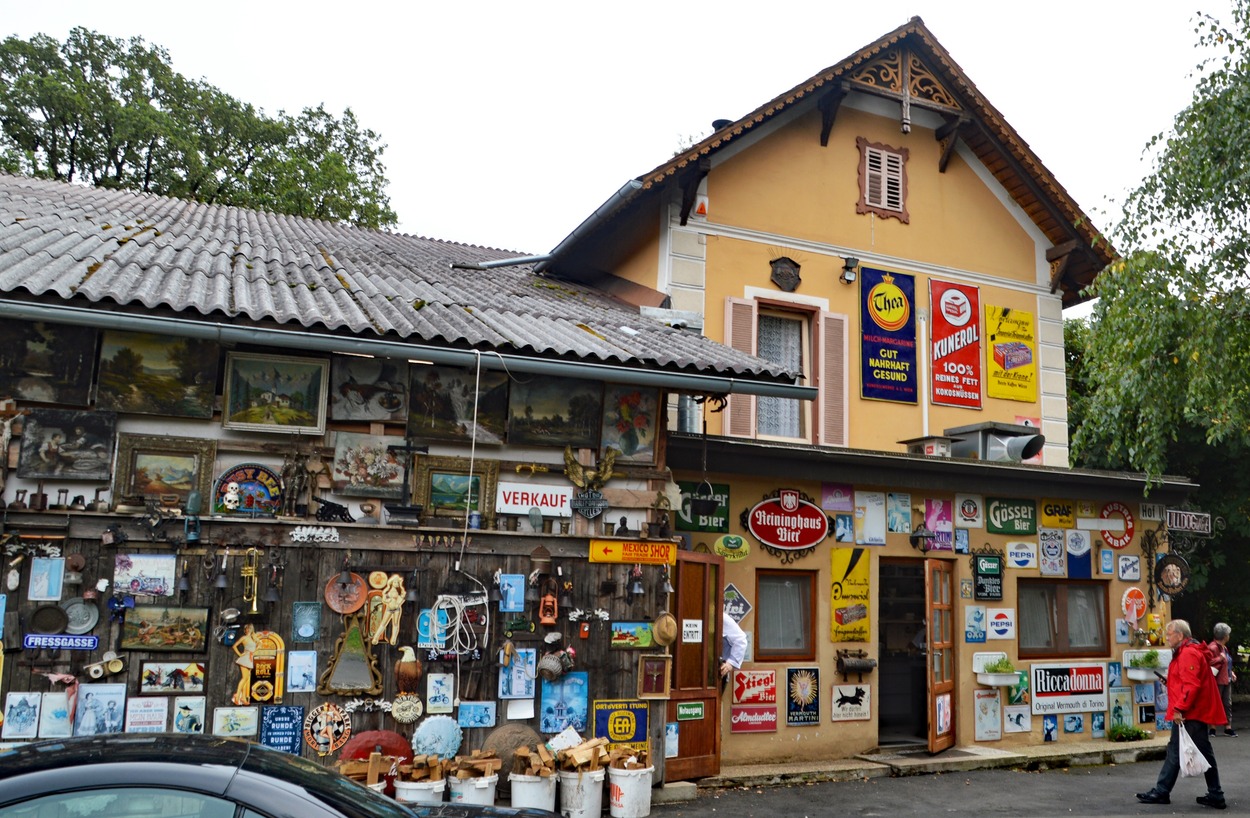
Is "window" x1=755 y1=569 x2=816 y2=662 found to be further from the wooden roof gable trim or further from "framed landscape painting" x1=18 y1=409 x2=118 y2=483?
"framed landscape painting" x1=18 y1=409 x2=118 y2=483

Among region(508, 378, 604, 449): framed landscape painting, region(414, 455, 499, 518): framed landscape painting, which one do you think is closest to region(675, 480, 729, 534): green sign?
region(508, 378, 604, 449): framed landscape painting

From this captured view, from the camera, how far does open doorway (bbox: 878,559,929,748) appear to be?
1450 centimetres

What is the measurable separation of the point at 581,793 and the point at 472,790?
90 cm

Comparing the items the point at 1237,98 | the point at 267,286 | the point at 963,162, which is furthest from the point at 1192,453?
the point at 267,286

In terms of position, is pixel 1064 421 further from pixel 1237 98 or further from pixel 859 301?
pixel 1237 98

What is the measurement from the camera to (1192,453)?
1720 cm

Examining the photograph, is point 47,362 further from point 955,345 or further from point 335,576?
point 955,345

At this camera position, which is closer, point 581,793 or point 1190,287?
point 581,793

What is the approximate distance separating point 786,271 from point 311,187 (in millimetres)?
16502

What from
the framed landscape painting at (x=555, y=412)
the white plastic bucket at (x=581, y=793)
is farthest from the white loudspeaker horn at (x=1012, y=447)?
the white plastic bucket at (x=581, y=793)

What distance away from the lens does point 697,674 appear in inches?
399

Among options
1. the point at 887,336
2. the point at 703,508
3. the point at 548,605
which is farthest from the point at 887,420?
the point at 548,605

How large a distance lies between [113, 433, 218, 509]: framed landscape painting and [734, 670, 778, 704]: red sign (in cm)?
573

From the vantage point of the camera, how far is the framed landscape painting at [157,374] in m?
7.68
